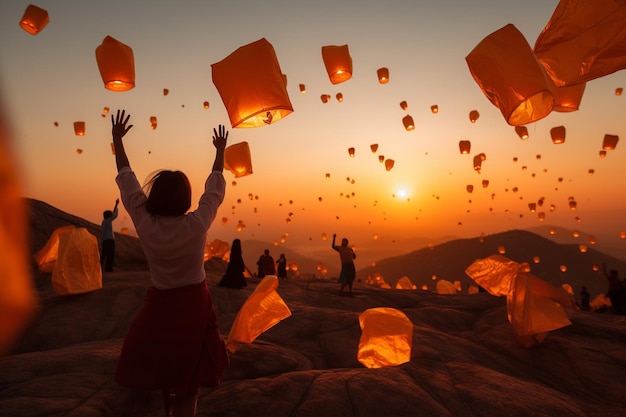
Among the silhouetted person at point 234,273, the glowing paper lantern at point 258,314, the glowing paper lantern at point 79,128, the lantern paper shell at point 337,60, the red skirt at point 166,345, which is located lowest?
the silhouetted person at point 234,273

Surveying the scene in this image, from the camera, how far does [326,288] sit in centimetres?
1368

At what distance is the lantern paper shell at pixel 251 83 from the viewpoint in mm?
4191

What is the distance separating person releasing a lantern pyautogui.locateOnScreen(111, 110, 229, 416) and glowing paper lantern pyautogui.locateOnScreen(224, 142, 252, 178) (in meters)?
2.76

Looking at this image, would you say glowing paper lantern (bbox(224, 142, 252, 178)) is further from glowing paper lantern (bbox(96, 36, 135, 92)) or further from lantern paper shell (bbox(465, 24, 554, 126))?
lantern paper shell (bbox(465, 24, 554, 126))

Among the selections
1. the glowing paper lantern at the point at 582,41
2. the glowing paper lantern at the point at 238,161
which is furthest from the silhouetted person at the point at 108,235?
the glowing paper lantern at the point at 582,41

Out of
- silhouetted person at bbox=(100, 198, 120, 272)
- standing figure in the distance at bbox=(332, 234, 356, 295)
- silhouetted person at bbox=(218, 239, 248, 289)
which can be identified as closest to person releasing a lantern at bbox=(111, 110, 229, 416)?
silhouetted person at bbox=(218, 239, 248, 289)

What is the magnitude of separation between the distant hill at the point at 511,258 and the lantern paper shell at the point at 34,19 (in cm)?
6096

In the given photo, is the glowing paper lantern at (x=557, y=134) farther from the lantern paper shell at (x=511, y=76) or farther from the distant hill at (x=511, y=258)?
the distant hill at (x=511, y=258)

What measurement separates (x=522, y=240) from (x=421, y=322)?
219 ft

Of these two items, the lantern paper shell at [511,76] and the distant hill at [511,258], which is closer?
the lantern paper shell at [511,76]

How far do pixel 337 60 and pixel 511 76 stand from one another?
416 cm

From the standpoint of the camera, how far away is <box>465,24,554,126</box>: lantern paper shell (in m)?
3.92

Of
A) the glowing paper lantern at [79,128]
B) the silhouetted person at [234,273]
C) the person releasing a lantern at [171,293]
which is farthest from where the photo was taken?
the silhouetted person at [234,273]

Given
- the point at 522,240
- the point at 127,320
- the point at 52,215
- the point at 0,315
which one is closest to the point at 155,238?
the point at 0,315
